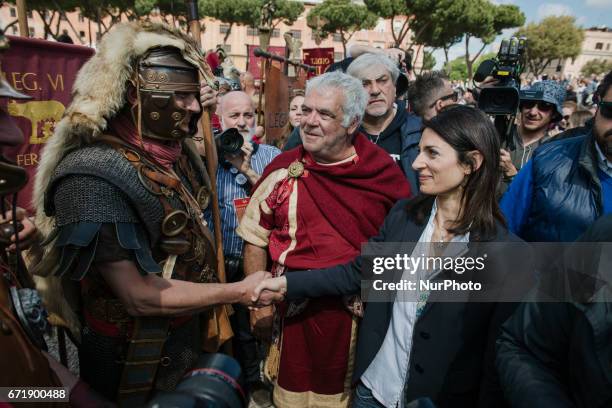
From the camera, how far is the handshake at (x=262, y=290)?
213 cm

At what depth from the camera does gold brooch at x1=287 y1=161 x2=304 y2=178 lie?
2.41m

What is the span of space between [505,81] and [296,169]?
178cm

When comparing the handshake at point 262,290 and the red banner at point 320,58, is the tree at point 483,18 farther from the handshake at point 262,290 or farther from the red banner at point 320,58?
the handshake at point 262,290

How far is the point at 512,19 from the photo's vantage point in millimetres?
34906

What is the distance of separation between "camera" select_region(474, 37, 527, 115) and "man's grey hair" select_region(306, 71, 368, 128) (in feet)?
3.49

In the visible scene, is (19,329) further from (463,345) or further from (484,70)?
(484,70)

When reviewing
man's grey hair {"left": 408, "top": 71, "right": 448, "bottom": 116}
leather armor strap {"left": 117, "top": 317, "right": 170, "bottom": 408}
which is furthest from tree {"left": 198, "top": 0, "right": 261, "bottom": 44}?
leather armor strap {"left": 117, "top": 317, "right": 170, "bottom": 408}

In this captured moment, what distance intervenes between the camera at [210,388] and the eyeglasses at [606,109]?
2.15 metres

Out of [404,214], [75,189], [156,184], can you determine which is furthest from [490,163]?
[75,189]

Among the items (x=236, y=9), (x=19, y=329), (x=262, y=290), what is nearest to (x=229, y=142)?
(x=262, y=290)

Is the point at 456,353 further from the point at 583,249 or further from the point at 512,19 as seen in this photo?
the point at 512,19

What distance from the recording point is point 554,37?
47406mm

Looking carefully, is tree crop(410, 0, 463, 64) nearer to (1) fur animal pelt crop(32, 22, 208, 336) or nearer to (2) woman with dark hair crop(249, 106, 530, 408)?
(2) woman with dark hair crop(249, 106, 530, 408)

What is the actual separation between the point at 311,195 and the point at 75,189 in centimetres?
123
